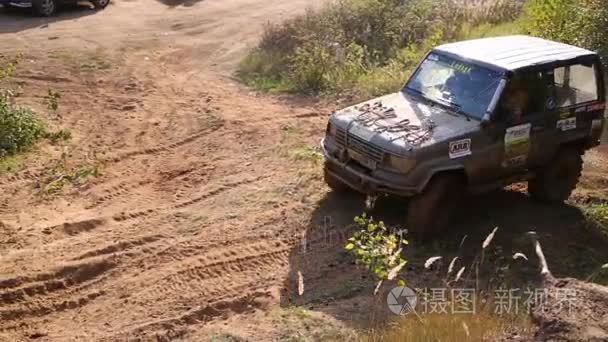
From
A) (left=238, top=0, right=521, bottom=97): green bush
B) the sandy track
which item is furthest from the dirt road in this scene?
(left=238, top=0, right=521, bottom=97): green bush

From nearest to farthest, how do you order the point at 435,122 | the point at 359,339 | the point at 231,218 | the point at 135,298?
the point at 359,339, the point at 135,298, the point at 435,122, the point at 231,218

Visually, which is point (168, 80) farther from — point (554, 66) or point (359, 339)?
point (359, 339)

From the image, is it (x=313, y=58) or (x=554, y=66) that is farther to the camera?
(x=313, y=58)

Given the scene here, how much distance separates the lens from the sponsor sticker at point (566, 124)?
30.3 feet

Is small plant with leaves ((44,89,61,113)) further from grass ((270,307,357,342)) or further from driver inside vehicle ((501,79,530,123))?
driver inside vehicle ((501,79,530,123))

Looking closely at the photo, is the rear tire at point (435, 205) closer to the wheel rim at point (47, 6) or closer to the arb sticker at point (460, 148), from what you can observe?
the arb sticker at point (460, 148)

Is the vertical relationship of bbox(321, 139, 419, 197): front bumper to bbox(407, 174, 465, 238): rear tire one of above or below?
above

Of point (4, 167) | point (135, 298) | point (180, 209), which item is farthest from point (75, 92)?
point (135, 298)

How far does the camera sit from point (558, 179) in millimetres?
9648

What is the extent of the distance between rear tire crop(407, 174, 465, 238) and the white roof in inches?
60.0

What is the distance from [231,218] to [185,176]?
1664mm

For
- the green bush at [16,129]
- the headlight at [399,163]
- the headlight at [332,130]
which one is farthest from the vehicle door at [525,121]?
the green bush at [16,129]

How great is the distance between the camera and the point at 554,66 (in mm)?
9133

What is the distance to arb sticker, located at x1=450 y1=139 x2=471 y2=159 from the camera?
328 inches
